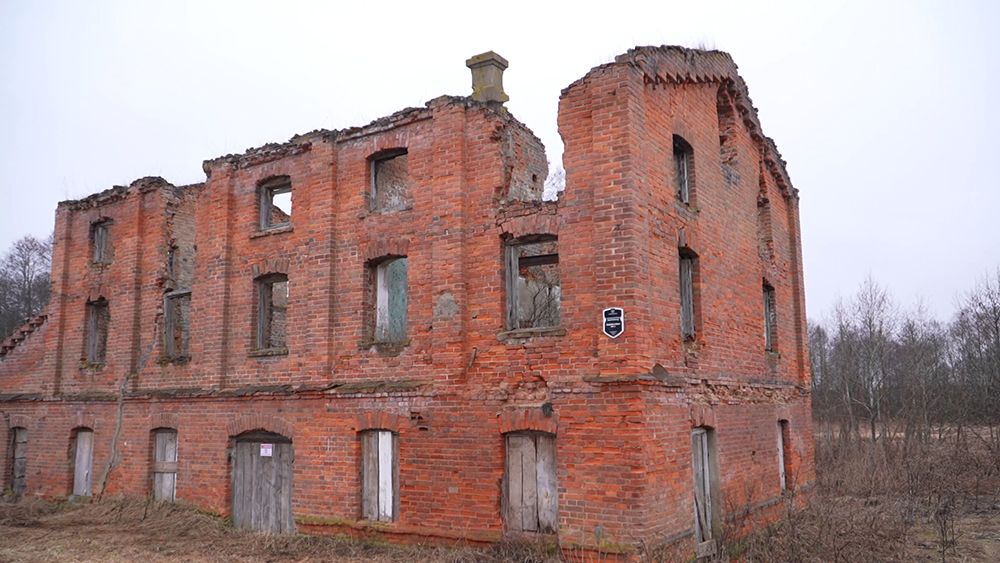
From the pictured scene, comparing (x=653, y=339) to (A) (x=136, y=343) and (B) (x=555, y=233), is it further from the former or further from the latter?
(A) (x=136, y=343)

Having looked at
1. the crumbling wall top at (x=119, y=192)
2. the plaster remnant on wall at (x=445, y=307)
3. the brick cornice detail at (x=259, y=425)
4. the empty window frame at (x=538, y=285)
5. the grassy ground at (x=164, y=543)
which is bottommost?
the grassy ground at (x=164, y=543)

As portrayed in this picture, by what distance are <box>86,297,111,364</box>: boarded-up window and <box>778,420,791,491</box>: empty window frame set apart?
15.5 metres

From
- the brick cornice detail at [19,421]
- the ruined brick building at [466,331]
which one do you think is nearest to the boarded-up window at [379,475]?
the ruined brick building at [466,331]

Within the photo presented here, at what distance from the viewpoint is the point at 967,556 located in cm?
1195

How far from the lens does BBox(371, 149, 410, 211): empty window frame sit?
1346 centimetres

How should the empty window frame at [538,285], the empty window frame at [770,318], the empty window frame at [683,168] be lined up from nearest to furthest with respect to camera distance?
the empty window frame at [683,168]
the empty window frame at [538,285]
the empty window frame at [770,318]

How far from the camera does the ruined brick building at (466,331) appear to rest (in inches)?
412

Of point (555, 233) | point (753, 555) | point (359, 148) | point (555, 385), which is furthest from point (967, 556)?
point (359, 148)

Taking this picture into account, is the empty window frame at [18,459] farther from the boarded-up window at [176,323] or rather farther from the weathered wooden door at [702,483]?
the weathered wooden door at [702,483]

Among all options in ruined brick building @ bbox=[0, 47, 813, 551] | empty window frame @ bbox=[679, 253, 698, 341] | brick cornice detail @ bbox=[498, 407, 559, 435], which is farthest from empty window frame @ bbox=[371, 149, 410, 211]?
empty window frame @ bbox=[679, 253, 698, 341]

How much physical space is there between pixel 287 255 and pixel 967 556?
12.9 metres

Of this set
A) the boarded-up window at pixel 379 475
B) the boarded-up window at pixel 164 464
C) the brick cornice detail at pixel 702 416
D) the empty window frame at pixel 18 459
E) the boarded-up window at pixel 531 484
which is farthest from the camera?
the empty window frame at pixel 18 459

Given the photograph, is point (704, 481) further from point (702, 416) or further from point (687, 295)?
point (687, 295)

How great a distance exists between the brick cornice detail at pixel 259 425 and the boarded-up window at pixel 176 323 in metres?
2.92
